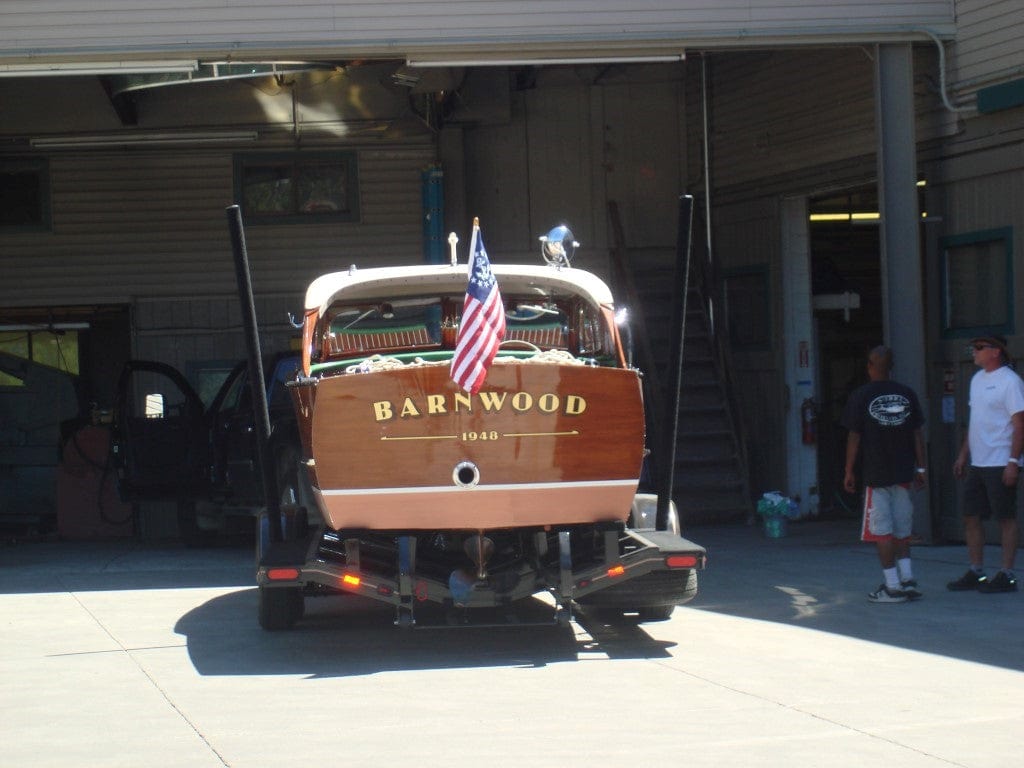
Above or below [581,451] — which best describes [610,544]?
below

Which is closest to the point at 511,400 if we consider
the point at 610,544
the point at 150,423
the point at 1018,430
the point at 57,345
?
the point at 610,544

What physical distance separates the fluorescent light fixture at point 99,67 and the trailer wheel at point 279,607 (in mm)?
5438

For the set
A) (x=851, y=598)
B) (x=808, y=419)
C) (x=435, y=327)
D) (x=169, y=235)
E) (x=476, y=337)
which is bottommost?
(x=851, y=598)

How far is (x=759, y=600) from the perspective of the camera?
1121 cm

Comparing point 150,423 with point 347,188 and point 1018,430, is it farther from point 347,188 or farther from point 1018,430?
point 1018,430

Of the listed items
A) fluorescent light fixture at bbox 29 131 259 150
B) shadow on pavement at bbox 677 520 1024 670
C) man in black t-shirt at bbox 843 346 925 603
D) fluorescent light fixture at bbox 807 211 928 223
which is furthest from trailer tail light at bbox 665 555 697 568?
fluorescent light fixture at bbox 807 211 928 223

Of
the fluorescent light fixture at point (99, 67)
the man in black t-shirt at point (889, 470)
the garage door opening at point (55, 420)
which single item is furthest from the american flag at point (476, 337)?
the garage door opening at point (55, 420)

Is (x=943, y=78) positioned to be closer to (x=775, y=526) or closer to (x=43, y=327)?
(x=775, y=526)

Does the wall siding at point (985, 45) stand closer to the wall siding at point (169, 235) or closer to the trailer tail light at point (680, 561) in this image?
the trailer tail light at point (680, 561)

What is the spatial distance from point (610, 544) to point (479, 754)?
2752 mm

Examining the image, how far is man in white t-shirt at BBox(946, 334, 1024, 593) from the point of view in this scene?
10992 mm

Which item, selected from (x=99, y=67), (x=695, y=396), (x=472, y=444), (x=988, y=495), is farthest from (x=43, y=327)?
(x=988, y=495)

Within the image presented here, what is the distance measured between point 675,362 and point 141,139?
34.7 ft

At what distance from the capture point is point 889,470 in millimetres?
10852
